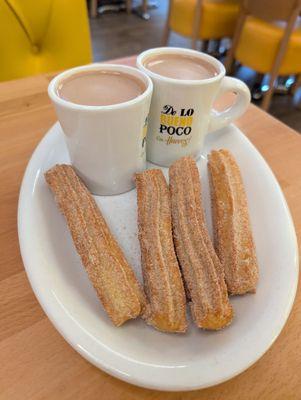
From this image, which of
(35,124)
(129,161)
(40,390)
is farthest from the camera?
(35,124)

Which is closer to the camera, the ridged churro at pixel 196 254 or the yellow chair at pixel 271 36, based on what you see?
Result: the ridged churro at pixel 196 254

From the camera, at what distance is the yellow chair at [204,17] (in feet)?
5.03

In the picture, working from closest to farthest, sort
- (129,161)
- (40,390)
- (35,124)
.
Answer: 1. (40,390)
2. (129,161)
3. (35,124)

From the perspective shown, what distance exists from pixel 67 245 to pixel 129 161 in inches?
4.8

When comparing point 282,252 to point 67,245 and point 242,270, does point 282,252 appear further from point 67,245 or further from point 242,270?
point 67,245

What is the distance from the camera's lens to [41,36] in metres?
0.77

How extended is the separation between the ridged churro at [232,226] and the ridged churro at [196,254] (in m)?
0.01

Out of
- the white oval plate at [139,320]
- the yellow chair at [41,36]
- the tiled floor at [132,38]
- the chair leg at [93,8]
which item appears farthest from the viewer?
the chair leg at [93,8]

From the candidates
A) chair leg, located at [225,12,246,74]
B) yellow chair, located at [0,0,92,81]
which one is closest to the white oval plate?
yellow chair, located at [0,0,92,81]

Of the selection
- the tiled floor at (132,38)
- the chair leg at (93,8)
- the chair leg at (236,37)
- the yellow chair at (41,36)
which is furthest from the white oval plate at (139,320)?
the chair leg at (93,8)

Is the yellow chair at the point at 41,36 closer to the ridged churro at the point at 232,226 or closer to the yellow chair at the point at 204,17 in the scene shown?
the ridged churro at the point at 232,226

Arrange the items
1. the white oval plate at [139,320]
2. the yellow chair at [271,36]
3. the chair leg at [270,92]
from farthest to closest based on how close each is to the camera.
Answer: the chair leg at [270,92]
the yellow chair at [271,36]
the white oval plate at [139,320]

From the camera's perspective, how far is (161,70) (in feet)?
1.46

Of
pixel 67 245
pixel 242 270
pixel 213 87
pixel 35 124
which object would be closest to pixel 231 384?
pixel 242 270
